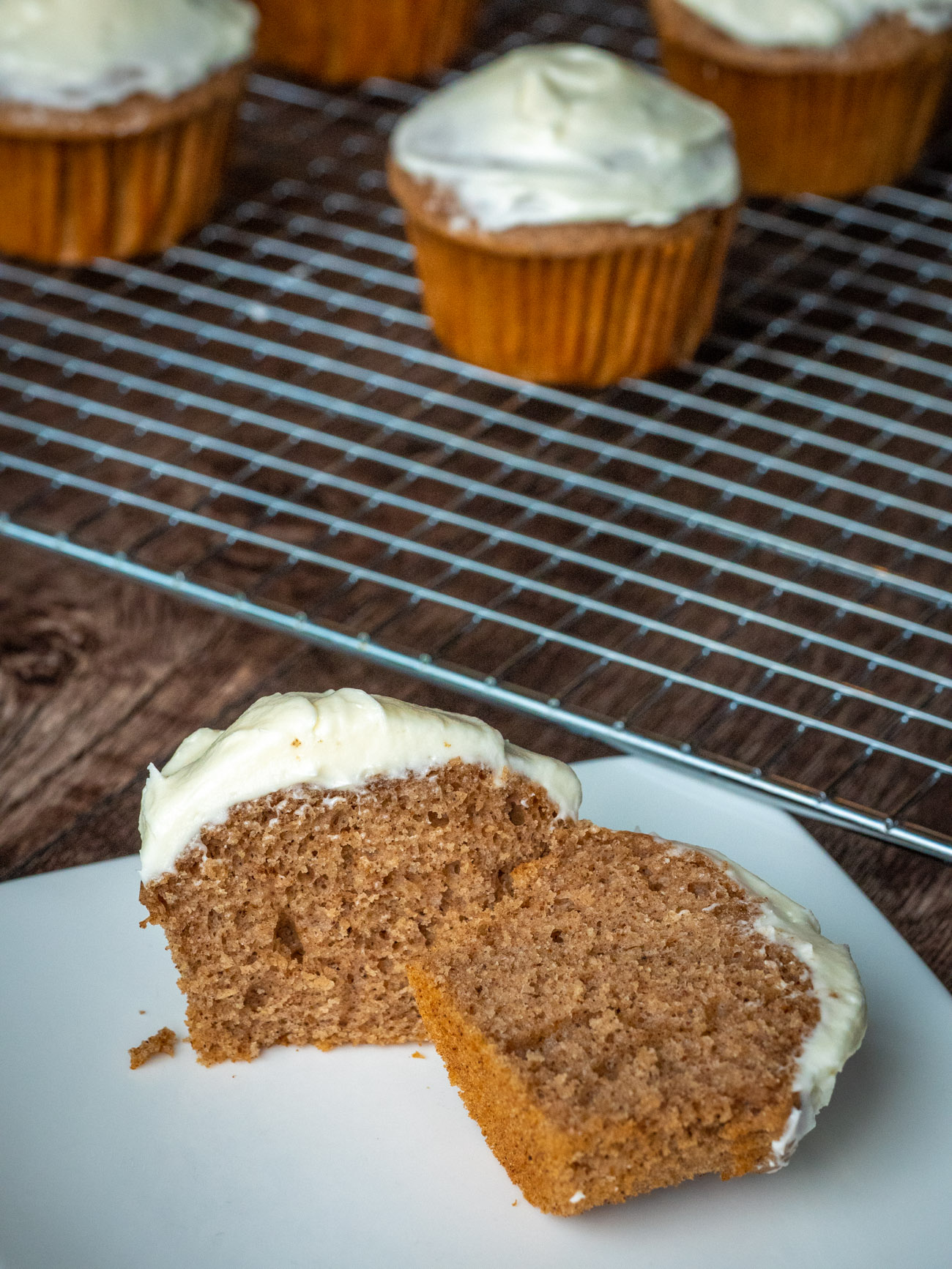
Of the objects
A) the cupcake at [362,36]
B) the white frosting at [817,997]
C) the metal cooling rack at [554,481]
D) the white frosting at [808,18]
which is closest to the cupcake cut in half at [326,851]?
the white frosting at [817,997]

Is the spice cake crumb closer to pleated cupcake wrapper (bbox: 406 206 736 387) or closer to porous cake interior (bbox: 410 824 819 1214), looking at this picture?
porous cake interior (bbox: 410 824 819 1214)

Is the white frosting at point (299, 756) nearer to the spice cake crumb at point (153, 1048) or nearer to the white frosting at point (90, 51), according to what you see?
the spice cake crumb at point (153, 1048)

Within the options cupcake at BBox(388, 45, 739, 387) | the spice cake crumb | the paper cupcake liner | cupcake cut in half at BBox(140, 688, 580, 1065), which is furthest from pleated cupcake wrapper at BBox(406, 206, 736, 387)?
the spice cake crumb

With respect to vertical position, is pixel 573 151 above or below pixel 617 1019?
above

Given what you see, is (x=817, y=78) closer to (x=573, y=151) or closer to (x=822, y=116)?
(x=822, y=116)

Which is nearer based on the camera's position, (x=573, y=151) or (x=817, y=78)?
(x=573, y=151)

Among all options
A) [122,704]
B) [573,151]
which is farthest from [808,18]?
[122,704]

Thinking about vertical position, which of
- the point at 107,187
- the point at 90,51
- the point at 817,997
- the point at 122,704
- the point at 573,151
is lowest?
the point at 122,704
